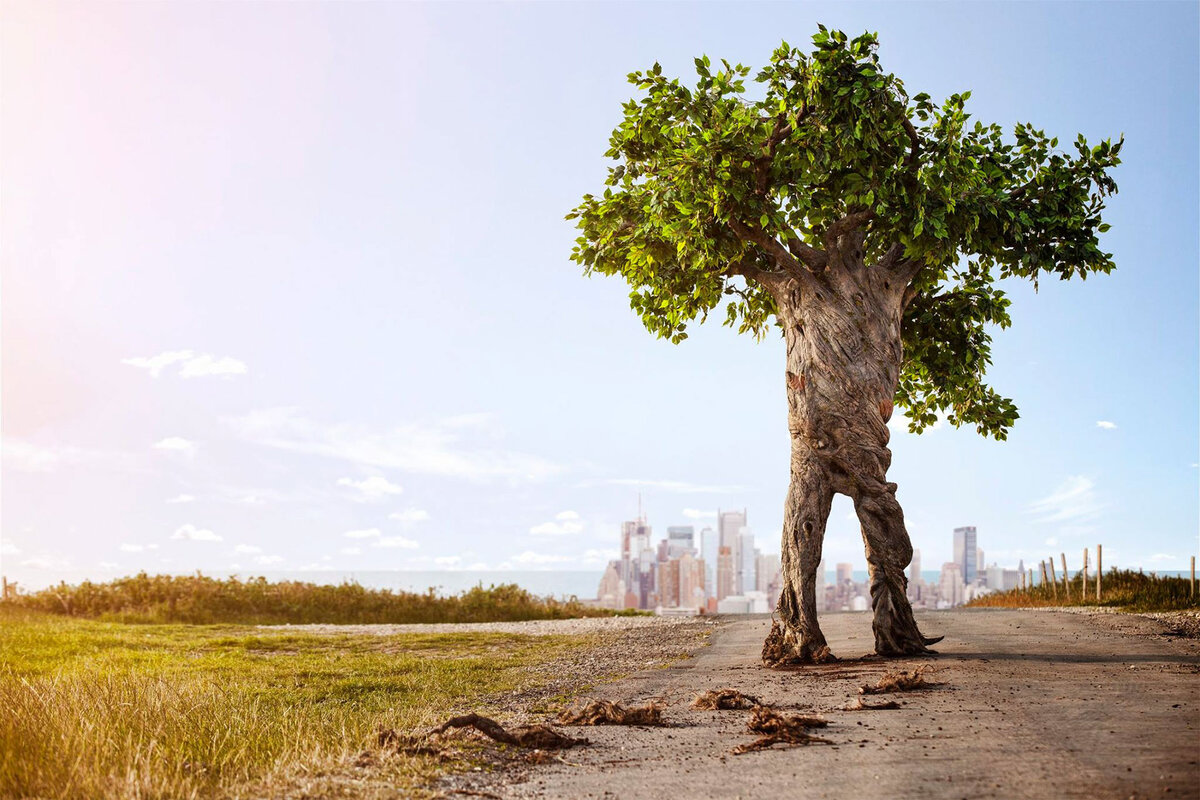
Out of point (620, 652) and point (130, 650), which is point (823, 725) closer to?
point (620, 652)

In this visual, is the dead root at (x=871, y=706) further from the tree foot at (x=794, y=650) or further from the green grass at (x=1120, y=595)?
the green grass at (x=1120, y=595)

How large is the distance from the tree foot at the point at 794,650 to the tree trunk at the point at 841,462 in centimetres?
2

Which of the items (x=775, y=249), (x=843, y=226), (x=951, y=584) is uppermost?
(x=843, y=226)

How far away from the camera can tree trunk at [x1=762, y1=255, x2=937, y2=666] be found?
13.7m

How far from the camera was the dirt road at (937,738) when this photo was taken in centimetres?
631

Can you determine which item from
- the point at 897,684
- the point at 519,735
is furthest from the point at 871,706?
the point at 519,735

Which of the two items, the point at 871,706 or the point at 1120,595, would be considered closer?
the point at 871,706

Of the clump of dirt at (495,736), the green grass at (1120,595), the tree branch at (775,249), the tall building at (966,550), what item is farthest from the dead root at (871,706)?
the tall building at (966,550)

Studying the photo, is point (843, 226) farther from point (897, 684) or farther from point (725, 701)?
point (725, 701)

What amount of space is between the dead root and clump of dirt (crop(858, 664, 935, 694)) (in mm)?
898

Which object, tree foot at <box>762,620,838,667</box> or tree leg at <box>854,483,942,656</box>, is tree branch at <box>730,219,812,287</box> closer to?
tree leg at <box>854,483,942,656</box>

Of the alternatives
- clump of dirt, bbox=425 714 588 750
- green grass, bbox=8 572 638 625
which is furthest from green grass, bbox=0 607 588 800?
green grass, bbox=8 572 638 625

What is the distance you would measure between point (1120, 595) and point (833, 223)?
17.5m

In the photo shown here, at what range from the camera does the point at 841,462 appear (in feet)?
45.5
